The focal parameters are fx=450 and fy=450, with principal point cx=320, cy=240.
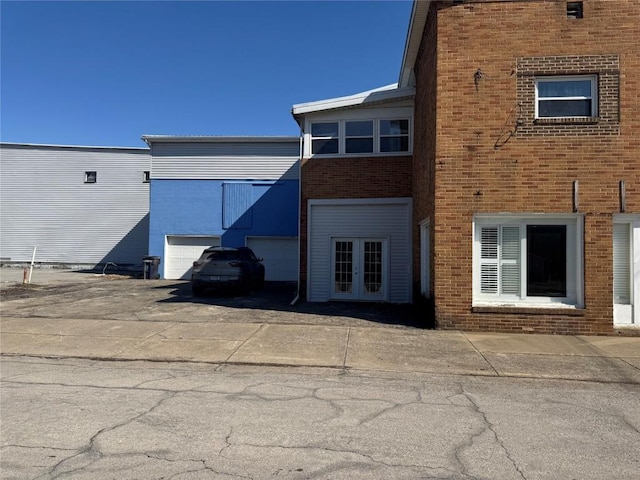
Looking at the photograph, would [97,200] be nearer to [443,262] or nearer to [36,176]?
[36,176]

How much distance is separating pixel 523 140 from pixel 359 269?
618 cm

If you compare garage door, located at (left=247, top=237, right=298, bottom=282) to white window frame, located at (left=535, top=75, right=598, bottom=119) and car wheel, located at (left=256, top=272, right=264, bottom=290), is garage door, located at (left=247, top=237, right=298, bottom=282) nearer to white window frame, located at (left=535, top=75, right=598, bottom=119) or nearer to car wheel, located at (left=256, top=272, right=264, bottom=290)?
car wheel, located at (left=256, top=272, right=264, bottom=290)

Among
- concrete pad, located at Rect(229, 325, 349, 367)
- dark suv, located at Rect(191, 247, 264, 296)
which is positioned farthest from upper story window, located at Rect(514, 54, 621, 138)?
dark suv, located at Rect(191, 247, 264, 296)

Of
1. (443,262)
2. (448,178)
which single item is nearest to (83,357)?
(443,262)

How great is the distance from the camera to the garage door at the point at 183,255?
2220cm

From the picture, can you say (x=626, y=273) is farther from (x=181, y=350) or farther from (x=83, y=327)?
(x=83, y=327)

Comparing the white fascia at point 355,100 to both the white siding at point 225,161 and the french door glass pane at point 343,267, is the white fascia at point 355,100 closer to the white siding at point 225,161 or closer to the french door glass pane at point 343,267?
the french door glass pane at point 343,267

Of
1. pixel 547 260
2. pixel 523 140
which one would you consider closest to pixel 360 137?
pixel 523 140

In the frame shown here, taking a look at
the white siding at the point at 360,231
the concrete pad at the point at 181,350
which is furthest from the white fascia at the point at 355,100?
the concrete pad at the point at 181,350

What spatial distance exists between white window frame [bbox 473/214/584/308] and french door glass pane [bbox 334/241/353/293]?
4.89 meters

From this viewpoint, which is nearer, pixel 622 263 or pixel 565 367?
pixel 565 367

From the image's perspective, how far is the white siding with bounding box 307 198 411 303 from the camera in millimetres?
13477

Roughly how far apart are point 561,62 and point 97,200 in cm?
2628

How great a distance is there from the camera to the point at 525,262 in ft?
30.7
